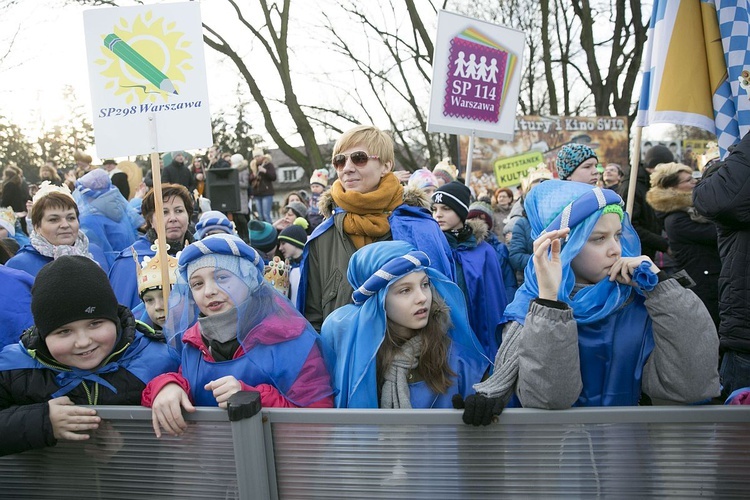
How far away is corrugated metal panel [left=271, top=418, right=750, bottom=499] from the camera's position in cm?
179

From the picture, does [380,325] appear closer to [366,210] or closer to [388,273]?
Answer: [388,273]

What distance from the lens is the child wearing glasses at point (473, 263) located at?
436 cm

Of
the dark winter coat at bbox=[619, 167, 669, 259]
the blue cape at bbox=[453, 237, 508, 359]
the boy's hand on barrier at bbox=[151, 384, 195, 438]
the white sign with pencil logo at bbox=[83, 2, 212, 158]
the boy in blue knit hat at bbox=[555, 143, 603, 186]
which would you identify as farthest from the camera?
the dark winter coat at bbox=[619, 167, 669, 259]

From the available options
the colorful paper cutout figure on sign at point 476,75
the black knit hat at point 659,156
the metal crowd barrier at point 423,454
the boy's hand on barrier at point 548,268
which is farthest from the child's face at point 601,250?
the black knit hat at point 659,156

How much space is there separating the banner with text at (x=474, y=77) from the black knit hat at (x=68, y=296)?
368 cm

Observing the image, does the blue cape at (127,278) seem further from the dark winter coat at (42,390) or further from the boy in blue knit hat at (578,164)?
the boy in blue knit hat at (578,164)

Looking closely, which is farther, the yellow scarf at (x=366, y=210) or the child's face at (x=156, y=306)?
the child's face at (x=156, y=306)

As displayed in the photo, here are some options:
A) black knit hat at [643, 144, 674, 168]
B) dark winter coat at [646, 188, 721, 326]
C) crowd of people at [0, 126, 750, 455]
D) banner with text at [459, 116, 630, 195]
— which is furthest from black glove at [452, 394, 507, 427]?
banner with text at [459, 116, 630, 195]

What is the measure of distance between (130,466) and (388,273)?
116 cm

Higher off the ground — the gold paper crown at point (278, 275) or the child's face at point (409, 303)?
the child's face at point (409, 303)

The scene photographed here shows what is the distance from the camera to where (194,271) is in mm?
2621

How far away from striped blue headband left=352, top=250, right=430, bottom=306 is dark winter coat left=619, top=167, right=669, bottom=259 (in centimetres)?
445

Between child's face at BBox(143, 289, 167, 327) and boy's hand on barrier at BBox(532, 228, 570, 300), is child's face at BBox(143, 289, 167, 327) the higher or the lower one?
the lower one

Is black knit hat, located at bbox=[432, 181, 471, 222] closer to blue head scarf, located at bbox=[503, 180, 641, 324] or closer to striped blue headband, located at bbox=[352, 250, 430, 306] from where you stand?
striped blue headband, located at bbox=[352, 250, 430, 306]
